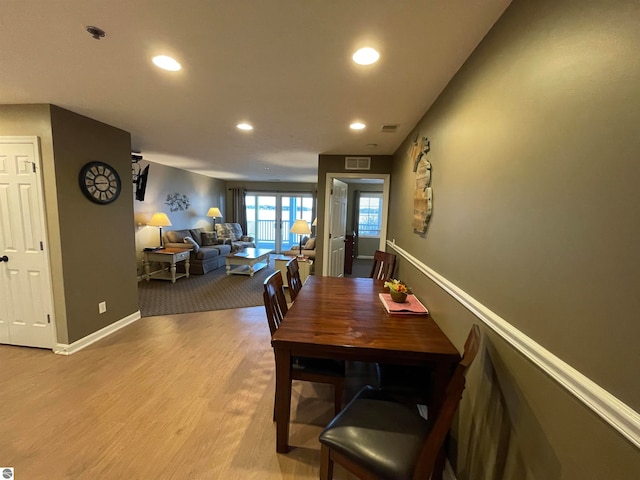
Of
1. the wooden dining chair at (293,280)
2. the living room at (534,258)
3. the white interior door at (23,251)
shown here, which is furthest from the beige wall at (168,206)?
the wooden dining chair at (293,280)

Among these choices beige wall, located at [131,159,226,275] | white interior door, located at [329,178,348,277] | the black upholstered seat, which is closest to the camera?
the black upholstered seat

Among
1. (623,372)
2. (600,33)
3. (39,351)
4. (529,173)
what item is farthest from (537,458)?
(39,351)

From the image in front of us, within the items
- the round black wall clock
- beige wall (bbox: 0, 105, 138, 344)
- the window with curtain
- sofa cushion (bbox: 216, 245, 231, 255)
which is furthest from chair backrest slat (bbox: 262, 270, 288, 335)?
the window with curtain

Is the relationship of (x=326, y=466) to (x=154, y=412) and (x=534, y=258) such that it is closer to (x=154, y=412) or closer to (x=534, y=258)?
(x=534, y=258)

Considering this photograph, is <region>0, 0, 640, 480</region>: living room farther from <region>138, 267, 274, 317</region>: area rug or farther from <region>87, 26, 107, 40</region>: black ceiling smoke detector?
<region>87, 26, 107, 40</region>: black ceiling smoke detector

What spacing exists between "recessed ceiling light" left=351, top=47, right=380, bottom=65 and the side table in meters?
4.77

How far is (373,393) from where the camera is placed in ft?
4.83

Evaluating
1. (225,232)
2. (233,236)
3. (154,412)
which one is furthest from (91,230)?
(233,236)

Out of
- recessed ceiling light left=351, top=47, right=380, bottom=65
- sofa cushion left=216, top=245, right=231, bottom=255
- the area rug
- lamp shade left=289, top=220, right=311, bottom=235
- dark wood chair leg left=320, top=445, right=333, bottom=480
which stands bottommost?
the area rug

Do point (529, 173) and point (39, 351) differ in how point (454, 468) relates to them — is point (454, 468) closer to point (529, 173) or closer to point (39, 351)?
point (529, 173)

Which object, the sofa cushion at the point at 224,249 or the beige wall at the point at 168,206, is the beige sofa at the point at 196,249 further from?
the beige wall at the point at 168,206

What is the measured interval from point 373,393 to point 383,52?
6.15 ft

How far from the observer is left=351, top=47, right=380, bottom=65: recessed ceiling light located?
4.82 feet

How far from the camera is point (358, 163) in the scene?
4.16 m
